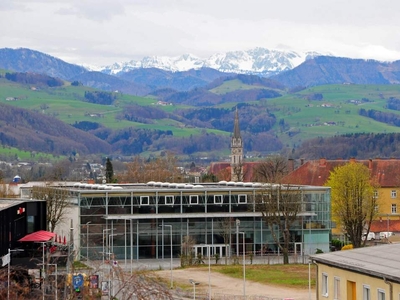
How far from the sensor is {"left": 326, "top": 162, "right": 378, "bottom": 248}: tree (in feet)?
318

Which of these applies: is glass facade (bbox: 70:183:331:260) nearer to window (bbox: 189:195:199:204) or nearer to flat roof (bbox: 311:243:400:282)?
window (bbox: 189:195:199:204)

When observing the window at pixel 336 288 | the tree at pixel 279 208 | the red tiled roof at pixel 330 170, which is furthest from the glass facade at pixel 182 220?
the window at pixel 336 288

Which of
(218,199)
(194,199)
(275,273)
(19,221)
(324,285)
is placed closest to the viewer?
(324,285)

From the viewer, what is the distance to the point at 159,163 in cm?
17750

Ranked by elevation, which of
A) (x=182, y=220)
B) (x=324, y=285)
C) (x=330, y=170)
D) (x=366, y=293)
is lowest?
(x=324, y=285)

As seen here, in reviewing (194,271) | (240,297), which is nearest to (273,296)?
(240,297)

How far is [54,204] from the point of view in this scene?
100m

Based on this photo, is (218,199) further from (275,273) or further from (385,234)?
(385,234)

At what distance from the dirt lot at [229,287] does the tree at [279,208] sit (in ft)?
46.9

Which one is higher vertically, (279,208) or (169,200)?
(169,200)

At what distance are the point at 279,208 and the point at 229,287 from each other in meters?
25.6

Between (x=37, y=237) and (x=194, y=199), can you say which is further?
(x=194, y=199)

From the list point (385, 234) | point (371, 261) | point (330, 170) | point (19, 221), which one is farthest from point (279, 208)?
point (371, 261)

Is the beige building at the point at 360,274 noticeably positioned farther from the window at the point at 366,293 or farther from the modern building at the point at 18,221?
the modern building at the point at 18,221
